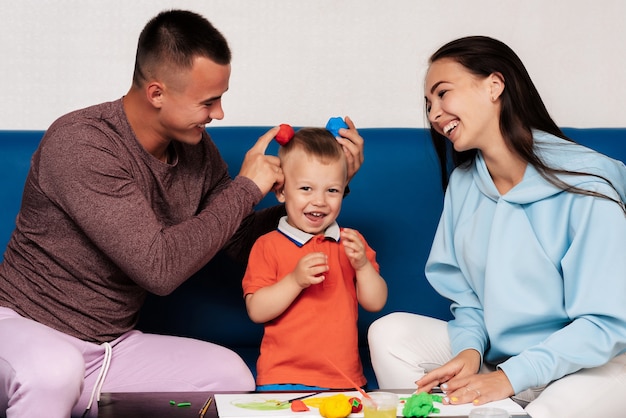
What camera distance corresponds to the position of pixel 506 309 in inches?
83.7

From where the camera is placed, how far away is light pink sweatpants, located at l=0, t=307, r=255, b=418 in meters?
1.93

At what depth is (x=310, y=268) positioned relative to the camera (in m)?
2.15

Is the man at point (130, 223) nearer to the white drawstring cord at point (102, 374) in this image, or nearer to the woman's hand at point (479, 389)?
the white drawstring cord at point (102, 374)

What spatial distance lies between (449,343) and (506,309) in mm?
200

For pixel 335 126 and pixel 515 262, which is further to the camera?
pixel 335 126

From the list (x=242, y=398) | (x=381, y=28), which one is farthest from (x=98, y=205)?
(x=381, y=28)

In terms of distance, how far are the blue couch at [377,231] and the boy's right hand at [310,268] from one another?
468 millimetres

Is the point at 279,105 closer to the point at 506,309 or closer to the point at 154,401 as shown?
the point at 506,309

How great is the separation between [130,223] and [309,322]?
461 millimetres

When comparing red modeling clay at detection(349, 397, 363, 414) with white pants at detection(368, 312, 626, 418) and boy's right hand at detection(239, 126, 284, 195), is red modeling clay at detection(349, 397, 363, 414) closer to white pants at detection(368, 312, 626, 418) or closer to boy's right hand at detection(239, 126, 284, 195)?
white pants at detection(368, 312, 626, 418)

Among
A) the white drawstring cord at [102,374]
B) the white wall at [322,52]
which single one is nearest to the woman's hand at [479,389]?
the white drawstring cord at [102,374]

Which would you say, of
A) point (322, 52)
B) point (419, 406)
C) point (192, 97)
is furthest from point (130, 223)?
point (322, 52)

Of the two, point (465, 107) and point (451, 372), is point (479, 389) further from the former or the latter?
point (465, 107)

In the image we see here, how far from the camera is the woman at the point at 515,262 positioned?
78.1 inches
